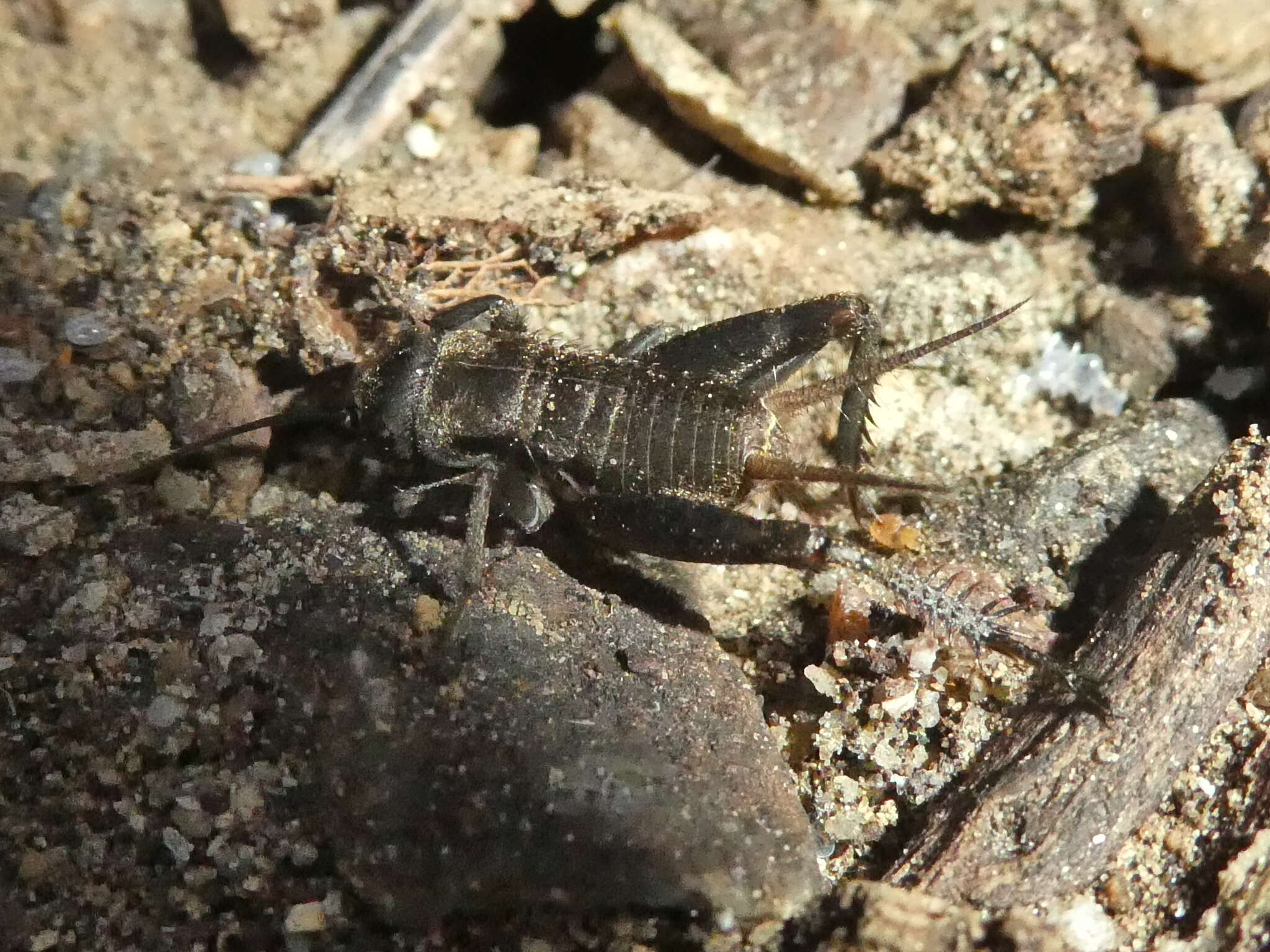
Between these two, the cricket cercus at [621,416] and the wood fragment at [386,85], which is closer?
the cricket cercus at [621,416]

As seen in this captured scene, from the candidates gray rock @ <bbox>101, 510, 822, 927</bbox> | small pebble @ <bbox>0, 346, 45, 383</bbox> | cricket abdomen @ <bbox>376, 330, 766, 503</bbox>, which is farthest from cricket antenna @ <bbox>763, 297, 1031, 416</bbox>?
small pebble @ <bbox>0, 346, 45, 383</bbox>

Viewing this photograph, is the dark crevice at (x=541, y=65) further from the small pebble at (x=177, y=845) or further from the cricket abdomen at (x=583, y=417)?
the small pebble at (x=177, y=845)

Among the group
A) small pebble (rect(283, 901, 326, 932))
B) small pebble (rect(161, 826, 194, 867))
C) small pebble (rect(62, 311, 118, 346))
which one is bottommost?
small pebble (rect(161, 826, 194, 867))

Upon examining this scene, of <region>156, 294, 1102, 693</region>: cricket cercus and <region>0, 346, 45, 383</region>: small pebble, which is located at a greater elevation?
<region>156, 294, 1102, 693</region>: cricket cercus

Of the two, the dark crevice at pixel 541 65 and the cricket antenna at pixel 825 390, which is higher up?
the dark crevice at pixel 541 65

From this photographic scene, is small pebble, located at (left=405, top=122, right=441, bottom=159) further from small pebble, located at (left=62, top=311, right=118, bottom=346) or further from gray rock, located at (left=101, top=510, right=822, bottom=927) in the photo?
gray rock, located at (left=101, top=510, right=822, bottom=927)

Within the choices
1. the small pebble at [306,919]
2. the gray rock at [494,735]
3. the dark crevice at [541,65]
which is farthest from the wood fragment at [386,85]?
the small pebble at [306,919]

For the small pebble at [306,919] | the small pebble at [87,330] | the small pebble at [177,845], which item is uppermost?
the small pebble at [87,330]

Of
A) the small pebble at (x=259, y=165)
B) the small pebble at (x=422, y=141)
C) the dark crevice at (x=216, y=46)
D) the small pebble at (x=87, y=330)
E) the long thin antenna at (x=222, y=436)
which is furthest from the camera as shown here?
the dark crevice at (x=216, y=46)
